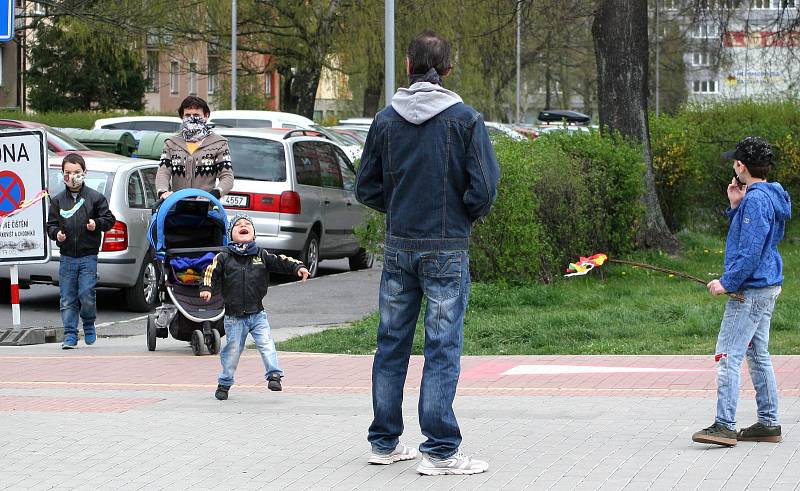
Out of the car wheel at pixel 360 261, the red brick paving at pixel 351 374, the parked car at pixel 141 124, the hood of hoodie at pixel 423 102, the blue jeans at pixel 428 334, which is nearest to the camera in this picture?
the hood of hoodie at pixel 423 102

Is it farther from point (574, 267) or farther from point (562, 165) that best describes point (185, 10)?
point (574, 267)

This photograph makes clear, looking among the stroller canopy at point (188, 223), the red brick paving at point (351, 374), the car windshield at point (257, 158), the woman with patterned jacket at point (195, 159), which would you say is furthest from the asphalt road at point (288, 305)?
the red brick paving at point (351, 374)

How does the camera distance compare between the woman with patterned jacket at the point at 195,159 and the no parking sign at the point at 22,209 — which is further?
the no parking sign at the point at 22,209

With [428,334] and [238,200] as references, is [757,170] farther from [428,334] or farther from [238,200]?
[238,200]

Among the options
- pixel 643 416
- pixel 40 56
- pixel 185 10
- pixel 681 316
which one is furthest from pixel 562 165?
pixel 40 56

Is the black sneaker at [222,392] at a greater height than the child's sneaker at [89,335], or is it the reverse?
the black sneaker at [222,392]

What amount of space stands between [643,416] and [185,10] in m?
36.6

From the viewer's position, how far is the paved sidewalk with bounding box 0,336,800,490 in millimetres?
6453

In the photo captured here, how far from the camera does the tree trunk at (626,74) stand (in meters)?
18.5

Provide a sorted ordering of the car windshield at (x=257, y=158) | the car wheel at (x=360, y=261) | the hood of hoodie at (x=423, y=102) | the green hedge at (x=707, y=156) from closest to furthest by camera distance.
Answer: the hood of hoodie at (x=423, y=102) < the car windshield at (x=257, y=158) < the car wheel at (x=360, y=261) < the green hedge at (x=707, y=156)

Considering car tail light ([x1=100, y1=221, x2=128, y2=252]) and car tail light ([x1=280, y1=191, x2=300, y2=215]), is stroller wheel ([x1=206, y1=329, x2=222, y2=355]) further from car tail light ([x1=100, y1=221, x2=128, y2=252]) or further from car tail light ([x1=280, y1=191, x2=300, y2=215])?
car tail light ([x1=280, y1=191, x2=300, y2=215])

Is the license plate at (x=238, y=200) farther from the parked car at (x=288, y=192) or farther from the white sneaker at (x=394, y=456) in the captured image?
the white sneaker at (x=394, y=456)

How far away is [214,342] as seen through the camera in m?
11.4

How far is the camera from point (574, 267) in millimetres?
6941
